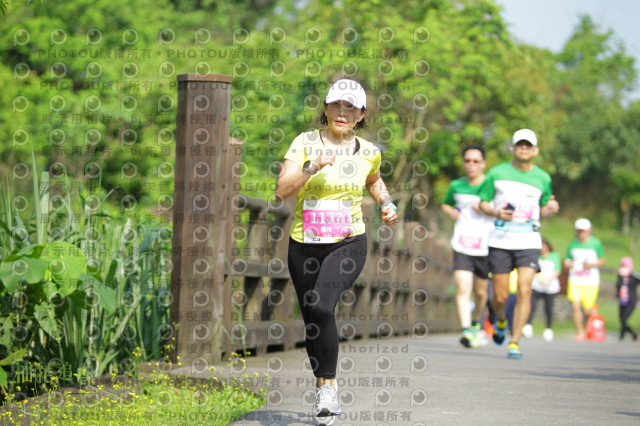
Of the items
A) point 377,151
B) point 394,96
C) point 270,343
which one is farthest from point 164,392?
point 394,96

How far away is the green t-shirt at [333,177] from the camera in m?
4.76

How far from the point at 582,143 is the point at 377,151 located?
57948 millimetres

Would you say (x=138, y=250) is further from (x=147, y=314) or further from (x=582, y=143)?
(x=582, y=143)

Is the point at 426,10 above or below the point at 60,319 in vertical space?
above

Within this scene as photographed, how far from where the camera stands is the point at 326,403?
455 cm

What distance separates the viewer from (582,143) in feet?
199

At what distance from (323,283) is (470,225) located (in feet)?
18.9

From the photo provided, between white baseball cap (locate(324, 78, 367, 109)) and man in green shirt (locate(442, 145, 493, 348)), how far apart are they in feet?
18.4

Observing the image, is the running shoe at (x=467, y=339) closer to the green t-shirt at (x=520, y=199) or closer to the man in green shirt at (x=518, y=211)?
the man in green shirt at (x=518, y=211)

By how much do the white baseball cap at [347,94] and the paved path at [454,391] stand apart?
1.49 meters

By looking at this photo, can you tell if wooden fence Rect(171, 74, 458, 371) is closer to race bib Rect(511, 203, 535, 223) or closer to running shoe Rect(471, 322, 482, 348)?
race bib Rect(511, 203, 535, 223)

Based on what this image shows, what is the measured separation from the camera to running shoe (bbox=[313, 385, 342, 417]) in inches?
179

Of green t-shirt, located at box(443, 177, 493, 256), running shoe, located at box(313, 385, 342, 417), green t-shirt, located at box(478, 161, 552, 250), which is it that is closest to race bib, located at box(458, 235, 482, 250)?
green t-shirt, located at box(443, 177, 493, 256)

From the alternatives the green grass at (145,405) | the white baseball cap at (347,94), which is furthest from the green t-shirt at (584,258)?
the white baseball cap at (347,94)
